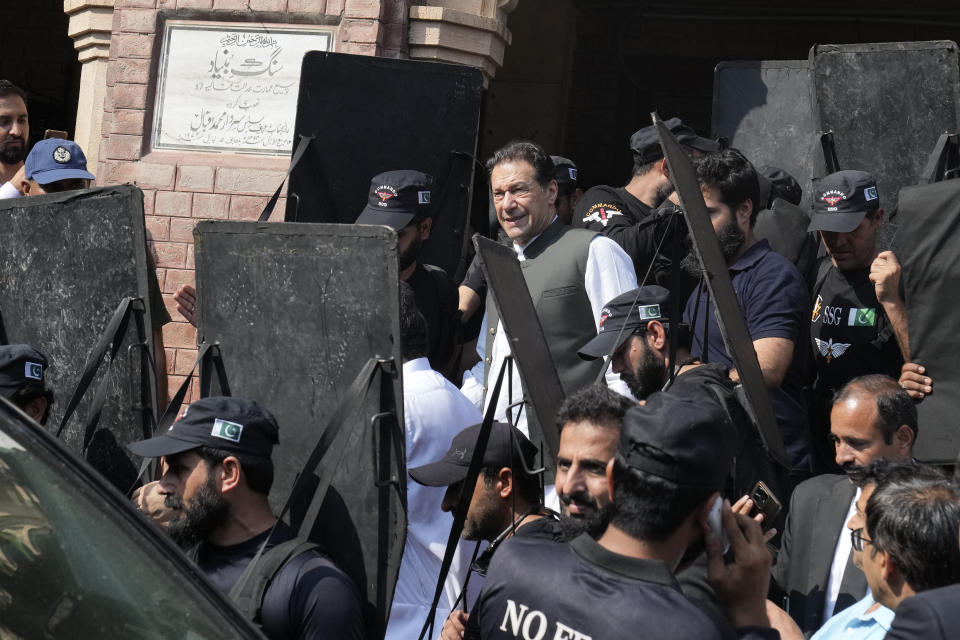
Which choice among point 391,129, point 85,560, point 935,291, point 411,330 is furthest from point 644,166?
point 85,560

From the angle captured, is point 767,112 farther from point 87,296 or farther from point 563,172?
point 87,296

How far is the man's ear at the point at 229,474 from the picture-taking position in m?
3.14

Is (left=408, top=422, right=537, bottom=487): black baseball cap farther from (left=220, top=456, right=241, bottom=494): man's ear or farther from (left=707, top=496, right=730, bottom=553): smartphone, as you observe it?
(left=707, top=496, right=730, bottom=553): smartphone

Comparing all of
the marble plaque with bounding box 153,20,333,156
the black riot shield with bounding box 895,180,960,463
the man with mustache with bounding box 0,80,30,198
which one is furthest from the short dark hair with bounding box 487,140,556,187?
the man with mustache with bounding box 0,80,30,198

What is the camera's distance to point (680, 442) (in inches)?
87.4

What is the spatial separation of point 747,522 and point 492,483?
3.61 ft

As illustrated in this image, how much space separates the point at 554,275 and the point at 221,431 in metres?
1.49

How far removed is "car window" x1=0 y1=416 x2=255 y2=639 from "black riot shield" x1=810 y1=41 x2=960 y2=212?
11.8ft

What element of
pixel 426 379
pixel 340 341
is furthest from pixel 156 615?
pixel 426 379

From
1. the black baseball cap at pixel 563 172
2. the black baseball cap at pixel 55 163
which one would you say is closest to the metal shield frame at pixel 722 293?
the black baseball cap at pixel 563 172

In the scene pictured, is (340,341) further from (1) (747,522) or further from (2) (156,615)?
(2) (156,615)

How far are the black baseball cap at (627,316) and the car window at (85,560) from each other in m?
1.98

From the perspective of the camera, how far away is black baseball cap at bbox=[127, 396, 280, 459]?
10.3 feet

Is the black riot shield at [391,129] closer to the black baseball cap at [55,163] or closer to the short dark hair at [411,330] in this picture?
the black baseball cap at [55,163]
